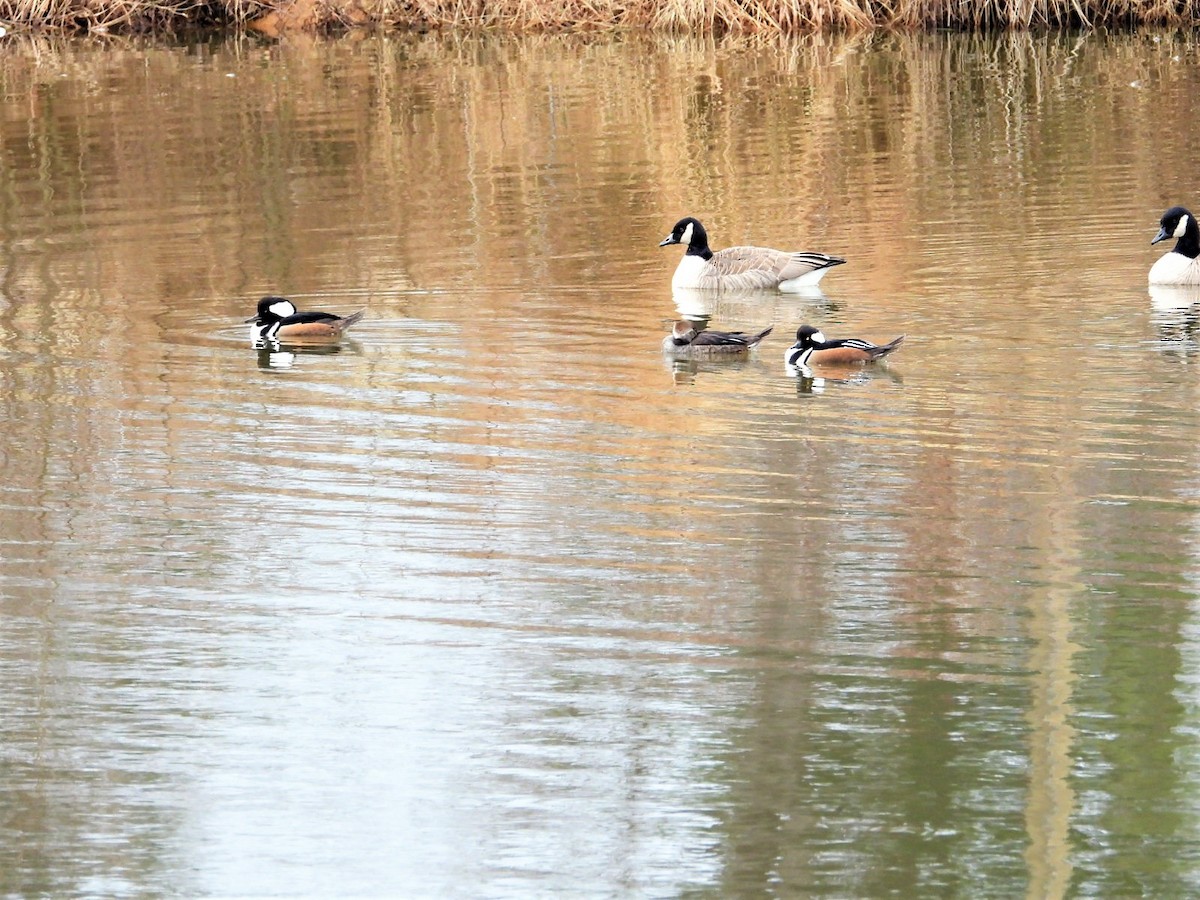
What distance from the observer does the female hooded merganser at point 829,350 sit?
11.8 meters

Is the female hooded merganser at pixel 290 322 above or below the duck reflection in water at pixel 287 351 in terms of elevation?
above

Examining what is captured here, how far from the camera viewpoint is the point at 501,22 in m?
36.7

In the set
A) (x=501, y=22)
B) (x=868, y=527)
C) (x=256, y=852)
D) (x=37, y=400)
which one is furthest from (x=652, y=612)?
(x=501, y=22)

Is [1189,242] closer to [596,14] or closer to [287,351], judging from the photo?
[287,351]

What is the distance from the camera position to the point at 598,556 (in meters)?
8.44

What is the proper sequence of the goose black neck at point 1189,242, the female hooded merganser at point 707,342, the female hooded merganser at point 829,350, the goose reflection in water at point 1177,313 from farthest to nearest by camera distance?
1. the goose black neck at point 1189,242
2. the goose reflection in water at point 1177,313
3. the female hooded merganser at point 707,342
4. the female hooded merganser at point 829,350

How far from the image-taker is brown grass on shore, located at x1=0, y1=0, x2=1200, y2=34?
1297 inches

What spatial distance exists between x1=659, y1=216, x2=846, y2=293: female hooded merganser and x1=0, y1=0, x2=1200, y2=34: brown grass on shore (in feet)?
63.7

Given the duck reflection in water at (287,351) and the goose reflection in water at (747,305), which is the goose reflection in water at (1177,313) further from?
the duck reflection in water at (287,351)

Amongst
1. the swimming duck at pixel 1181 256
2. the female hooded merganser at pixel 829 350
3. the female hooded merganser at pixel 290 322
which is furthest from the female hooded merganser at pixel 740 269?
the female hooded merganser at pixel 290 322

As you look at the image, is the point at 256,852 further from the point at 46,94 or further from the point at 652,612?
the point at 46,94

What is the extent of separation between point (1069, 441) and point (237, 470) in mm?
4123

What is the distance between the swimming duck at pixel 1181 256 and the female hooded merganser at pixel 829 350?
2884 millimetres

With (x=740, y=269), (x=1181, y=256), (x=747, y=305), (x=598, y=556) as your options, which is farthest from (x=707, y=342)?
(x=598, y=556)
